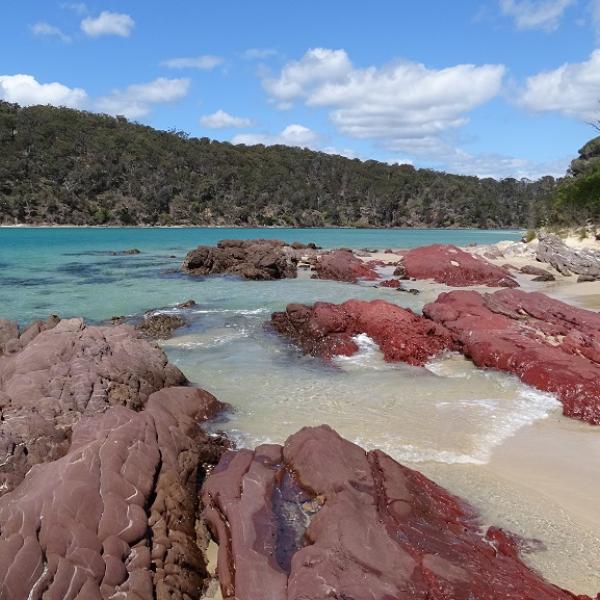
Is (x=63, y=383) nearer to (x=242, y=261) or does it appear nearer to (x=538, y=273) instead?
(x=242, y=261)

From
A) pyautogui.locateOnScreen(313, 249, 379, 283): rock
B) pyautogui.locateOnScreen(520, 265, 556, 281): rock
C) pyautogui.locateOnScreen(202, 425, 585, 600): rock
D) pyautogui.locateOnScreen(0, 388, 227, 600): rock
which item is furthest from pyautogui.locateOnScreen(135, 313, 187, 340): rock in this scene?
pyautogui.locateOnScreen(520, 265, 556, 281): rock

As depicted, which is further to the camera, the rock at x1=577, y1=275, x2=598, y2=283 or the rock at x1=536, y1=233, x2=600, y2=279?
the rock at x1=536, y1=233, x2=600, y2=279

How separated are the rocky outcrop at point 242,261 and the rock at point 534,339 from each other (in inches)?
600

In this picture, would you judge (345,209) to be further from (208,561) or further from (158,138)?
(208,561)

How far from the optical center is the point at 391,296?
82.0 ft

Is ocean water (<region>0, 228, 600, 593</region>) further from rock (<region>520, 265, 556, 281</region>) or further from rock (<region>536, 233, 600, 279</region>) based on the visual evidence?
rock (<region>536, 233, 600, 279</region>)

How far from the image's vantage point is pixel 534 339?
14078mm

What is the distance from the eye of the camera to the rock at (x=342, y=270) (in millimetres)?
31719

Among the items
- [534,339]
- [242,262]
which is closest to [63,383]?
[534,339]

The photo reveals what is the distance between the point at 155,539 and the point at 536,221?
6269 centimetres

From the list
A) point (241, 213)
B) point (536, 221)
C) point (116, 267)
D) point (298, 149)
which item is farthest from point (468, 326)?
point (298, 149)

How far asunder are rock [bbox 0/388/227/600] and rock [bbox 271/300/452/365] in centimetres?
806

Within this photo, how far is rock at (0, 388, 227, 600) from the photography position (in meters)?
4.89

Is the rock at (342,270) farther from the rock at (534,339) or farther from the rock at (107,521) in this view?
the rock at (107,521)
